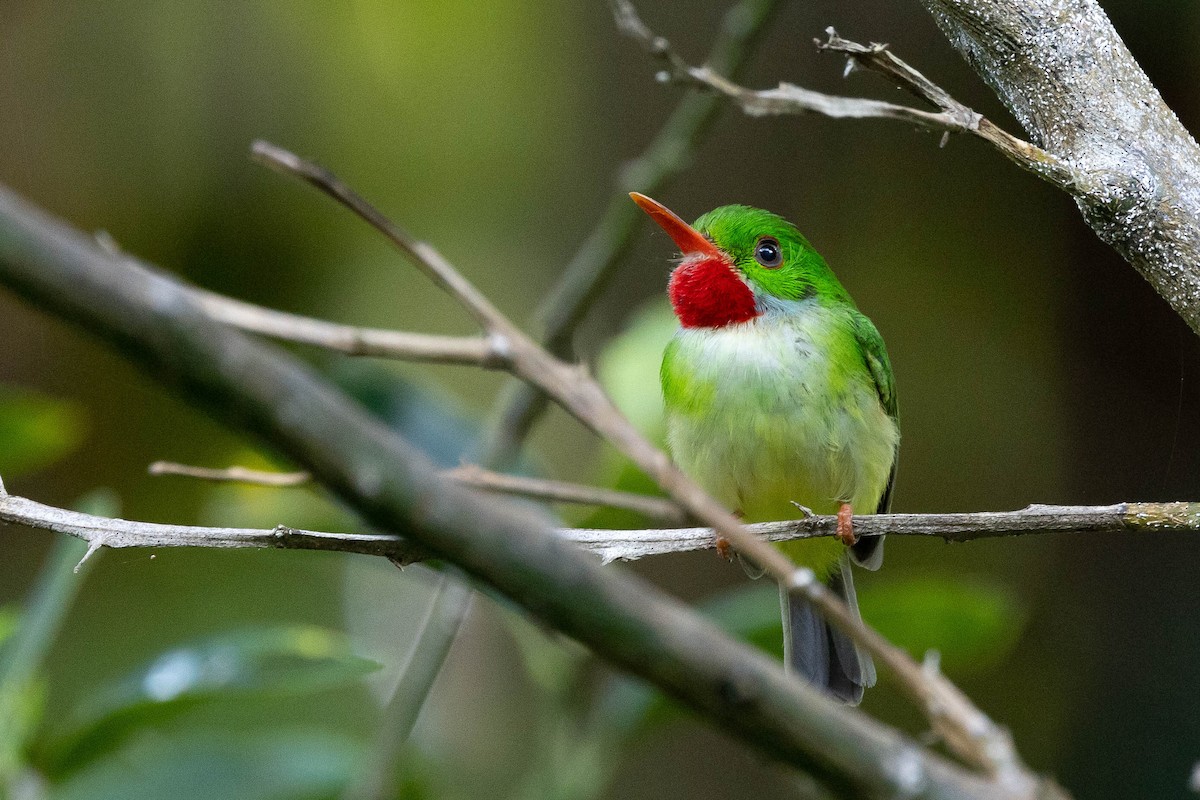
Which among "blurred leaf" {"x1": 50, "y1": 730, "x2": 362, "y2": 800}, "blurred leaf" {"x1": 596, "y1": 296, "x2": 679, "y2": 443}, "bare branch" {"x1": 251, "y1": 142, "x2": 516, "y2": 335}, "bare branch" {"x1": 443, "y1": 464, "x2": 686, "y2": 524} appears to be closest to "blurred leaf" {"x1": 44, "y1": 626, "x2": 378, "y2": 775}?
"blurred leaf" {"x1": 50, "y1": 730, "x2": 362, "y2": 800}

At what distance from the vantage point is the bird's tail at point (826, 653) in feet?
9.32

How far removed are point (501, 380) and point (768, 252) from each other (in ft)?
11.6

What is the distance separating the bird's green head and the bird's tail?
31.0 inches

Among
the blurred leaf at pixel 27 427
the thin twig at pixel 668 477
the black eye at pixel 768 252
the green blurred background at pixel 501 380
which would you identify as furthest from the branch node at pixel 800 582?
the blurred leaf at pixel 27 427

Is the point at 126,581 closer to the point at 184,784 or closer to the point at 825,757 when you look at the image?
the point at 184,784

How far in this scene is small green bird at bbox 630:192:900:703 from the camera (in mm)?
2340

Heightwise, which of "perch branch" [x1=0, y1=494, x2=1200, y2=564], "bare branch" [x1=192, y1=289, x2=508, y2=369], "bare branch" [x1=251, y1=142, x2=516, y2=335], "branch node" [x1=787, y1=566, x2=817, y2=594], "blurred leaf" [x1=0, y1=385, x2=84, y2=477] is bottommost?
"blurred leaf" [x1=0, y1=385, x2=84, y2=477]

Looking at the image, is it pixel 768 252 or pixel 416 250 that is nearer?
pixel 416 250

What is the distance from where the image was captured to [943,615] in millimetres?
2664

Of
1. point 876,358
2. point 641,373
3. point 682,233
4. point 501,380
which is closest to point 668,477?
point 682,233

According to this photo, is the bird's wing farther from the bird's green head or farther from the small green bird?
the bird's green head

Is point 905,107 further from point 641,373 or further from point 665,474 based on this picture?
point 641,373

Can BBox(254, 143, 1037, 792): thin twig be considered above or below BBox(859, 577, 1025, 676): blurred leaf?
above

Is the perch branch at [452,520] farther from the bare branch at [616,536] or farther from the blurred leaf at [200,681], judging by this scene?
the blurred leaf at [200,681]
